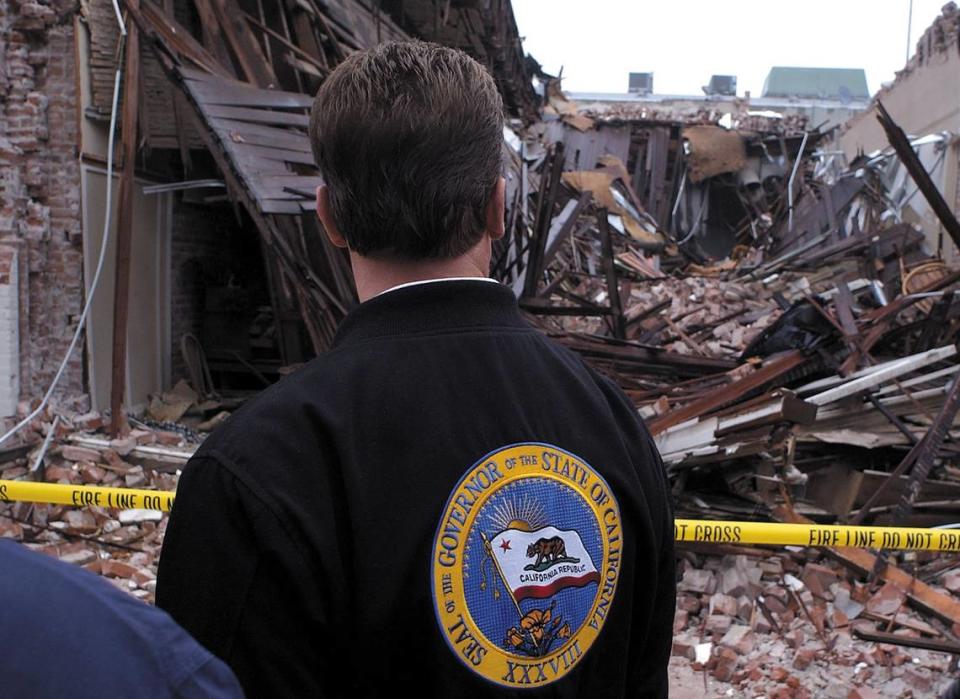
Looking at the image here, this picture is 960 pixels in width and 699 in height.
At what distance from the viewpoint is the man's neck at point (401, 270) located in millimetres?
1156

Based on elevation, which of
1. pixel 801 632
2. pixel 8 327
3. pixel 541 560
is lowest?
pixel 801 632

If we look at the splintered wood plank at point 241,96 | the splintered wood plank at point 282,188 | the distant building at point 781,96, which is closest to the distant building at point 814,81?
the distant building at point 781,96

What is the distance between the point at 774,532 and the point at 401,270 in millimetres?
2469

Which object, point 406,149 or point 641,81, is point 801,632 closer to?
point 406,149

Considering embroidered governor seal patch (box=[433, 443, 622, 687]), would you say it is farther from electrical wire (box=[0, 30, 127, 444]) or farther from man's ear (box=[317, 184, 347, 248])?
electrical wire (box=[0, 30, 127, 444])

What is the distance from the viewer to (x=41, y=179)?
628cm

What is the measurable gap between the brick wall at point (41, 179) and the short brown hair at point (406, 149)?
6.03 metres

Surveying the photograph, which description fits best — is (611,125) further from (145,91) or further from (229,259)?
(145,91)

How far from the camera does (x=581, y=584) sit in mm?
1162

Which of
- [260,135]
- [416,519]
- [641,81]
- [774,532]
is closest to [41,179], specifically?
[260,135]

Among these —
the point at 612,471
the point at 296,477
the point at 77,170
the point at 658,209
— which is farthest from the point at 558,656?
the point at 658,209

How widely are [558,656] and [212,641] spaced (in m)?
0.47

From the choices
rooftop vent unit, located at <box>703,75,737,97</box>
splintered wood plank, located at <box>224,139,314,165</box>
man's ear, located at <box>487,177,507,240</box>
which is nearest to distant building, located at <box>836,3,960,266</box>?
splintered wood plank, located at <box>224,139,314,165</box>

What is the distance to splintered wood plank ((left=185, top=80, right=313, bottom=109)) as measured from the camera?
5.64m
